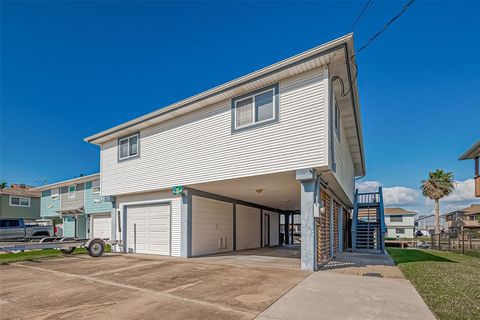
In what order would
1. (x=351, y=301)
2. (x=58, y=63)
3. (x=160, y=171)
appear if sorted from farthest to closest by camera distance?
1. (x=58, y=63)
2. (x=160, y=171)
3. (x=351, y=301)

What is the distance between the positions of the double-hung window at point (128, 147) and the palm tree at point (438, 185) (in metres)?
37.9

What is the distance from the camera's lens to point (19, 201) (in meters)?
30.0

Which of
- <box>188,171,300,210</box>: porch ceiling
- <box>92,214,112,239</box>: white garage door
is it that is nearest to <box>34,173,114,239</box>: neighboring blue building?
<box>92,214,112,239</box>: white garage door

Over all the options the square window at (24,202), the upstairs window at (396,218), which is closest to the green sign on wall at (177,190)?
the square window at (24,202)

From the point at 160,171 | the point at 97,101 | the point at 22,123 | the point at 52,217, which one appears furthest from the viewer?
the point at 52,217

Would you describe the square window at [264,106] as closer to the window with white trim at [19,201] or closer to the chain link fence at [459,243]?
the chain link fence at [459,243]

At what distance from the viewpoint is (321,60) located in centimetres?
775

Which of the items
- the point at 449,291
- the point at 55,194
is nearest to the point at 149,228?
the point at 449,291

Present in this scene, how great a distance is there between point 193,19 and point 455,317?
43.3 feet

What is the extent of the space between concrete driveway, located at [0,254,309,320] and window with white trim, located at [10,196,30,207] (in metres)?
25.4

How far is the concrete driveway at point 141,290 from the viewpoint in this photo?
453 centimetres

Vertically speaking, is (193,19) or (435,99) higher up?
(193,19)

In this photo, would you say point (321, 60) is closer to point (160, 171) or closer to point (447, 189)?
point (160, 171)

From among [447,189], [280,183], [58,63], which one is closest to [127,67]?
[58,63]
